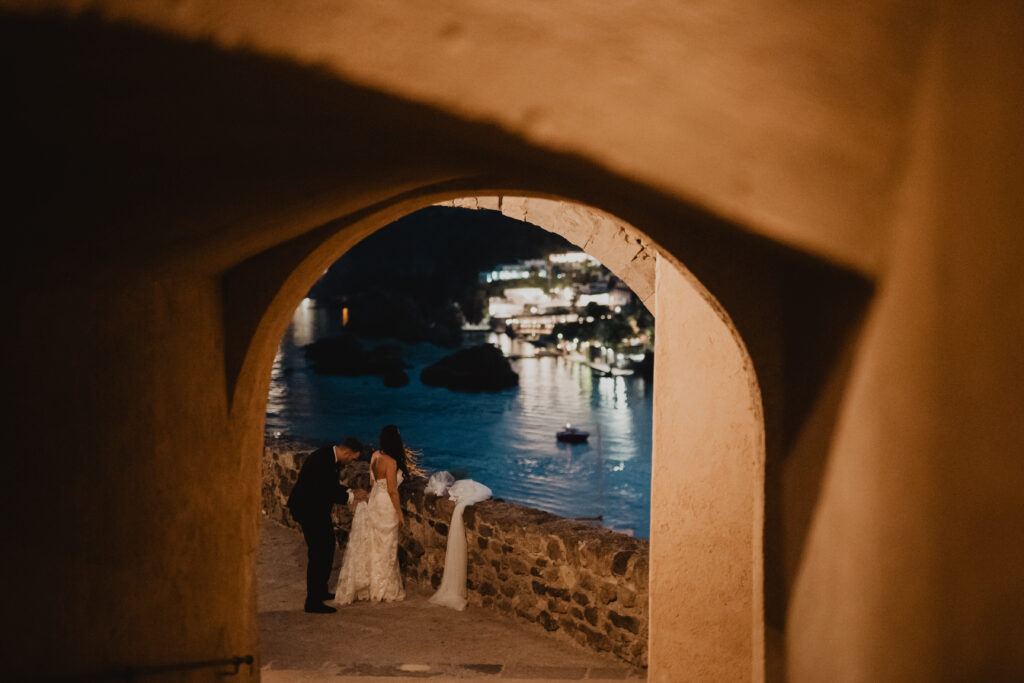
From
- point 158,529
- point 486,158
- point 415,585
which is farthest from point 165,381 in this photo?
point 415,585

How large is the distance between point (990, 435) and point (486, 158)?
3.93ft

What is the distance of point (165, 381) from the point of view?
102 inches

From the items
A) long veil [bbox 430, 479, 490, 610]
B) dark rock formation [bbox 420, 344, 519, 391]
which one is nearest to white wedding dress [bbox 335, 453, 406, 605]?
long veil [bbox 430, 479, 490, 610]

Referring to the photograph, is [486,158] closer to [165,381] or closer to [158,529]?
[165,381]

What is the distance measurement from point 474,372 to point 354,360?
11161mm

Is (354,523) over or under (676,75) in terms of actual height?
under

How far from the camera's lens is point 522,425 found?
147 ft

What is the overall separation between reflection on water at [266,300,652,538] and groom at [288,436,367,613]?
2033 centimetres

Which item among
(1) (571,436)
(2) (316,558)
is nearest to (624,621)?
(2) (316,558)

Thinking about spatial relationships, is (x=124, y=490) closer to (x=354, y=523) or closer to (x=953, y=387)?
(x=953, y=387)

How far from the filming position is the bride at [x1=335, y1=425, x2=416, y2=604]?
240 inches

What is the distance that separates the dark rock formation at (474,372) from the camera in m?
52.5

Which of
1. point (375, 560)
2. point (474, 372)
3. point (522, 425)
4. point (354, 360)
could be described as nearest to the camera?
point (375, 560)

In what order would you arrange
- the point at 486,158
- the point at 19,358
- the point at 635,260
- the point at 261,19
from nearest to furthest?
the point at 261,19 → the point at 486,158 → the point at 19,358 → the point at 635,260
